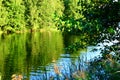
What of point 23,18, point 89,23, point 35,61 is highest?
point 23,18

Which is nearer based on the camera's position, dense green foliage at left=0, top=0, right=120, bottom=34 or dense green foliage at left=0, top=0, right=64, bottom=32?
dense green foliage at left=0, top=0, right=120, bottom=34

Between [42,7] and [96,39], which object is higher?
[42,7]

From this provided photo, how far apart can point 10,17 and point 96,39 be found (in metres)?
87.6

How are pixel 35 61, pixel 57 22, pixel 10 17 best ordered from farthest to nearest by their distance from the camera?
pixel 10 17
pixel 35 61
pixel 57 22

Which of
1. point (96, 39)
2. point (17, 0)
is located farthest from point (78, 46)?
point (17, 0)

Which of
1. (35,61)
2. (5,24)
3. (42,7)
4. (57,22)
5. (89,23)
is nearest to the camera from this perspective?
(89,23)

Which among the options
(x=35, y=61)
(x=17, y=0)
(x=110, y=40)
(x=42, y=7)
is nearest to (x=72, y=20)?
(x=110, y=40)

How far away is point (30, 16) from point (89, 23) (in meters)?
92.6

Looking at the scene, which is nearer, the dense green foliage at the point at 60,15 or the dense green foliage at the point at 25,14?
the dense green foliage at the point at 60,15

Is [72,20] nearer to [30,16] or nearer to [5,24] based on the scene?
[5,24]

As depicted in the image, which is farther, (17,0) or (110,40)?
(17,0)

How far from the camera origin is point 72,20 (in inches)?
453

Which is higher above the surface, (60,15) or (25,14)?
(25,14)

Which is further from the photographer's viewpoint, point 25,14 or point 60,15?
point 25,14
